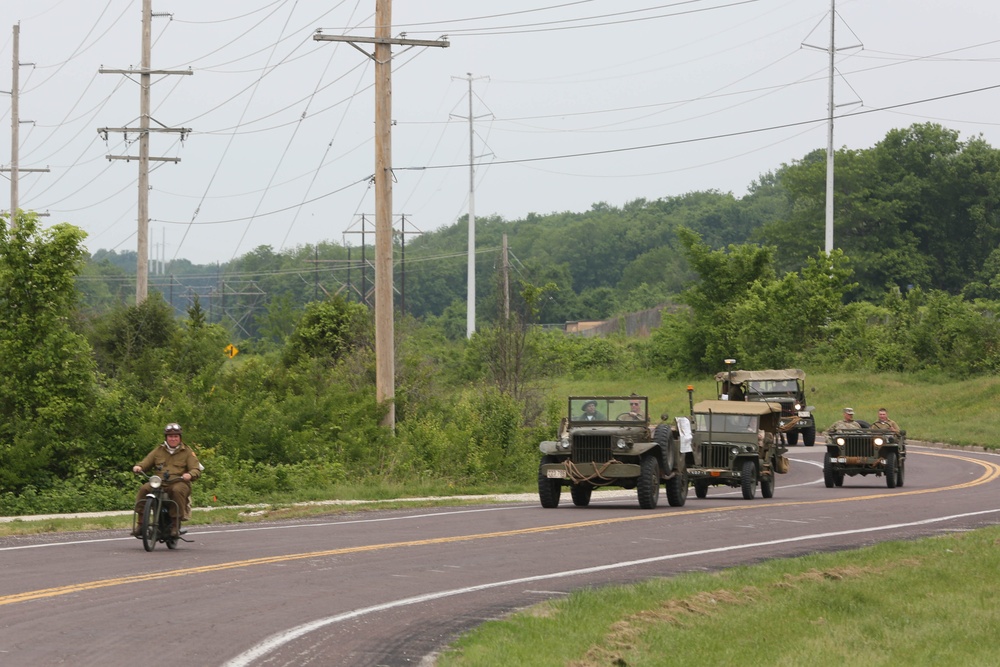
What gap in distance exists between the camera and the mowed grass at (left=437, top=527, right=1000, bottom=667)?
10.7m

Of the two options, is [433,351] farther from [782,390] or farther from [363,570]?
[363,570]

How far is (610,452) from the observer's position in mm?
26078

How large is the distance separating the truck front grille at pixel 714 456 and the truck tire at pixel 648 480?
200 inches

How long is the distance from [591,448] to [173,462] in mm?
10116

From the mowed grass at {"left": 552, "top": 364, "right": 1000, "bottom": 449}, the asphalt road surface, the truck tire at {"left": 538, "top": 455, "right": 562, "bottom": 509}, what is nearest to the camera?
the asphalt road surface

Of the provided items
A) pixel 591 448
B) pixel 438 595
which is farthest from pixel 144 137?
pixel 438 595

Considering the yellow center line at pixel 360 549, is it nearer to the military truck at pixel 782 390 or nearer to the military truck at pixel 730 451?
the military truck at pixel 730 451

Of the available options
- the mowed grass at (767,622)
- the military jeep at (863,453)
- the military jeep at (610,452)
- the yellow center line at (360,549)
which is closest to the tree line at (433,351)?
the military jeep at (610,452)

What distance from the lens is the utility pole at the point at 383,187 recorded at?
105 ft

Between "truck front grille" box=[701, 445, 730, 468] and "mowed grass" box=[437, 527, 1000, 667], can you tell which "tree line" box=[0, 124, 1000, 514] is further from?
"mowed grass" box=[437, 527, 1000, 667]

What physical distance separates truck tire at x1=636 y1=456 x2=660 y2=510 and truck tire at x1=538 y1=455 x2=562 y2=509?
158cm

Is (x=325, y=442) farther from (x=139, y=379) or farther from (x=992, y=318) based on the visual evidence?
(x=992, y=318)

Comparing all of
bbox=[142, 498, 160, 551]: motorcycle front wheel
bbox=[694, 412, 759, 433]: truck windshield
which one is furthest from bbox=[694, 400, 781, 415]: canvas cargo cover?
bbox=[142, 498, 160, 551]: motorcycle front wheel

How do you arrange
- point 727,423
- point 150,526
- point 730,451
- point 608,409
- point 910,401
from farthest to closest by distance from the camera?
point 910,401 < point 727,423 < point 730,451 < point 608,409 < point 150,526
